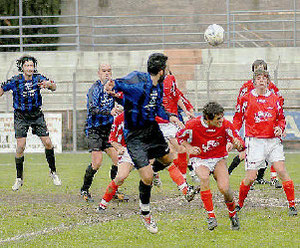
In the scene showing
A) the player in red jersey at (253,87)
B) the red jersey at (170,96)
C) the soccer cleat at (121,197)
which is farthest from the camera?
the red jersey at (170,96)

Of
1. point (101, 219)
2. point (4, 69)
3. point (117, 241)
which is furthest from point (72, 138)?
point (117, 241)

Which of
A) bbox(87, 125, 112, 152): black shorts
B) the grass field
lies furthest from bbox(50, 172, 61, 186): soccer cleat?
bbox(87, 125, 112, 152): black shorts

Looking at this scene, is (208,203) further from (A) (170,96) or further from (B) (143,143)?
(A) (170,96)

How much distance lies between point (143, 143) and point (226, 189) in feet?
3.57

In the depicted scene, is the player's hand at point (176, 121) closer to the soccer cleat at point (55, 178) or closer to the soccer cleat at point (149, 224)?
the soccer cleat at point (55, 178)

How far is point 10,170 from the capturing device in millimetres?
15289

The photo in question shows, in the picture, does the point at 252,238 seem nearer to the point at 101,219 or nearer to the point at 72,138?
the point at 101,219

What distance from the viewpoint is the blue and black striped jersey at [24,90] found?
11375 millimetres

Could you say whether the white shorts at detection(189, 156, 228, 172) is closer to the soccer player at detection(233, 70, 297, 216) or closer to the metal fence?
the soccer player at detection(233, 70, 297, 216)

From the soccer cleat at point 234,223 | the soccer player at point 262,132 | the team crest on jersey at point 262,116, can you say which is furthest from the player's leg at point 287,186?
the soccer cleat at point 234,223

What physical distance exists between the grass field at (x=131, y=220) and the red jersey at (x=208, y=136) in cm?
87

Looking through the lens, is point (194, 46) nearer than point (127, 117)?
No

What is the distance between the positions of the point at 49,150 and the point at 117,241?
494cm

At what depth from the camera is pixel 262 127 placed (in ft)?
28.7
